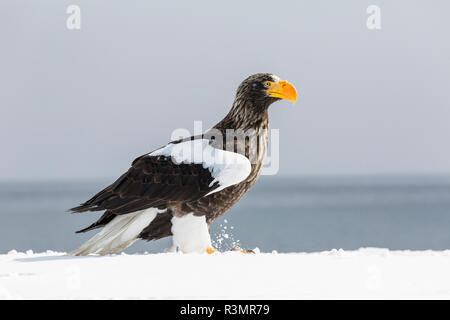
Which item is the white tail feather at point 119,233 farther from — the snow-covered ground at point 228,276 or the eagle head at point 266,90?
the eagle head at point 266,90

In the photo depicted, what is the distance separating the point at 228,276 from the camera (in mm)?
5719

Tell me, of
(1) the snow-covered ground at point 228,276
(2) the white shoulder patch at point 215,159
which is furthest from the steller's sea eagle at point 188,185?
(1) the snow-covered ground at point 228,276

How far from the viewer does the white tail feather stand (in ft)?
23.9

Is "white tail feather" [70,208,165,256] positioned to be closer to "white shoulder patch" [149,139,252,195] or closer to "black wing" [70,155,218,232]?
"black wing" [70,155,218,232]

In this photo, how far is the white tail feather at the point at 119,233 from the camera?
7.27 meters

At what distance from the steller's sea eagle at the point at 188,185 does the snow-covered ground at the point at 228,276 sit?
0.34m

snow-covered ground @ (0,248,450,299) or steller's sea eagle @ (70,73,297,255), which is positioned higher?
steller's sea eagle @ (70,73,297,255)

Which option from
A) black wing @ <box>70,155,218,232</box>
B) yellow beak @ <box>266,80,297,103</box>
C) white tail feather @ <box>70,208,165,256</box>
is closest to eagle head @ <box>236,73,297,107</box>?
yellow beak @ <box>266,80,297,103</box>

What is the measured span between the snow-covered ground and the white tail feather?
0.80ft

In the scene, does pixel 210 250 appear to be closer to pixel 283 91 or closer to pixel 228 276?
pixel 228 276

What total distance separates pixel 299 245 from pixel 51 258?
32161 millimetres

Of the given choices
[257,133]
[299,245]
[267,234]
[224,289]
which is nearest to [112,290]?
[224,289]

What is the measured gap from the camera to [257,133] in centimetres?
762

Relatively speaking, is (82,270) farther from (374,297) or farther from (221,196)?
(374,297)
